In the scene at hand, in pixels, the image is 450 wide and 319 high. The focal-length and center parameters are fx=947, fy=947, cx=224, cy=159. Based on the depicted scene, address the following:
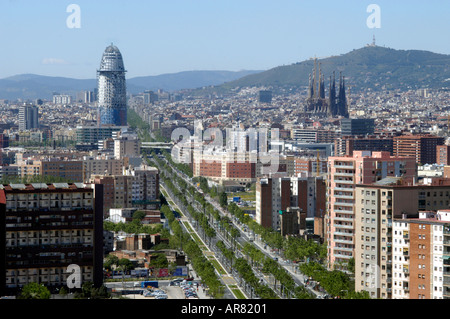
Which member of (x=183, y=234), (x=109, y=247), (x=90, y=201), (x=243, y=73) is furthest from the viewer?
(x=243, y=73)

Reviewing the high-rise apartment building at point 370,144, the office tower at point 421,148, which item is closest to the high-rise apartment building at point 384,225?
the office tower at point 421,148

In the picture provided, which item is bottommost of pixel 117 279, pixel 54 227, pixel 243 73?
pixel 117 279

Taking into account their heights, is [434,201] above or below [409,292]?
above

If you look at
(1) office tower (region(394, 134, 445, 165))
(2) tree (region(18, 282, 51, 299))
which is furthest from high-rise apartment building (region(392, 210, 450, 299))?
(1) office tower (region(394, 134, 445, 165))

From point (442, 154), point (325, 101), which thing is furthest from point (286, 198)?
point (325, 101)

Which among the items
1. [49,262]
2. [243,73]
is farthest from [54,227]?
[243,73]

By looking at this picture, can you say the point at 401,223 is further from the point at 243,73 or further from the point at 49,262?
the point at 243,73

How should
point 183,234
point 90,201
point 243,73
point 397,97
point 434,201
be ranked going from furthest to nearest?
point 243,73
point 397,97
point 183,234
point 90,201
point 434,201
